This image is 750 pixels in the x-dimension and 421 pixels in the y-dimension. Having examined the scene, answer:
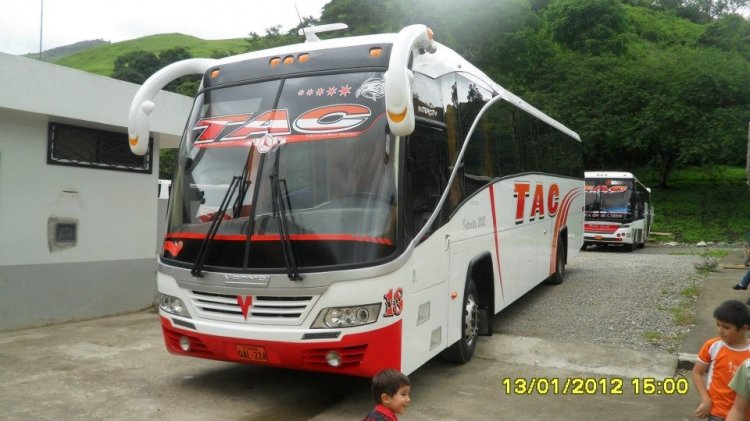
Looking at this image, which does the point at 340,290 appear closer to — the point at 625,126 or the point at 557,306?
the point at 557,306

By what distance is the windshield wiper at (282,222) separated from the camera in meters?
4.71

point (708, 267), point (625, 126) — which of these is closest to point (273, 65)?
point (708, 267)

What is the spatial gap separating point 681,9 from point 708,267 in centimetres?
8046

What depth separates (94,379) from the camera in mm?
6035

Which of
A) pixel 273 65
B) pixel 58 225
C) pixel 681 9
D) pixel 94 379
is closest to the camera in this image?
pixel 273 65

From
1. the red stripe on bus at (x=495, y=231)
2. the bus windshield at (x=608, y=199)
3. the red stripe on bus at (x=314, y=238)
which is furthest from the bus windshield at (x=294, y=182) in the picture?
the bus windshield at (x=608, y=199)

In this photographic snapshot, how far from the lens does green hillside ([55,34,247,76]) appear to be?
304ft

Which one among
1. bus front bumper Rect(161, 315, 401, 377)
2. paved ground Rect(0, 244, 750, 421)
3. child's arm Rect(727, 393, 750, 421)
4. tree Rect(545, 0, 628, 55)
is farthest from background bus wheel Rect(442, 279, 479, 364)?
tree Rect(545, 0, 628, 55)

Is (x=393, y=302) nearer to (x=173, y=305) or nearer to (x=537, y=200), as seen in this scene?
(x=173, y=305)

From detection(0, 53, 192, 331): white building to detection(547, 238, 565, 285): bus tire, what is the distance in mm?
7250

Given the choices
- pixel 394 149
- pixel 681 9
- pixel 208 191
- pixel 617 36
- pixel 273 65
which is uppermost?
pixel 681 9

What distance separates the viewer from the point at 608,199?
2233 centimetres

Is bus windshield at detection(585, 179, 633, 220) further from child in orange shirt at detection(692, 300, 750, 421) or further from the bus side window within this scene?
child in orange shirt at detection(692, 300, 750, 421)

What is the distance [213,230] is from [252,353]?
1031 mm
